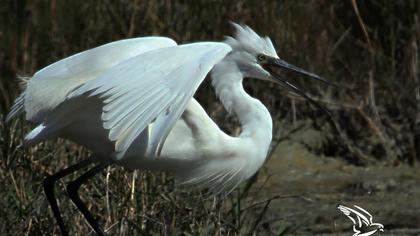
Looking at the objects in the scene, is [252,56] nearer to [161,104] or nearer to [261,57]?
[261,57]

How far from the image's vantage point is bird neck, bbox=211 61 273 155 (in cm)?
431

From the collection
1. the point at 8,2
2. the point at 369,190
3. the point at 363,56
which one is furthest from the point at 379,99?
the point at 8,2

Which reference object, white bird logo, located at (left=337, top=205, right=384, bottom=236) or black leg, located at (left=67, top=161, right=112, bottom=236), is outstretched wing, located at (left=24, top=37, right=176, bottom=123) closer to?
black leg, located at (left=67, top=161, right=112, bottom=236)

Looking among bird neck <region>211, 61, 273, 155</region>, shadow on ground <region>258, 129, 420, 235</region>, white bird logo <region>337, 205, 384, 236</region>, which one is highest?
bird neck <region>211, 61, 273, 155</region>

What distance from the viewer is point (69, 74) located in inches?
166

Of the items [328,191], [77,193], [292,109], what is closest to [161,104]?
[77,193]

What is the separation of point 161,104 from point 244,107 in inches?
25.3

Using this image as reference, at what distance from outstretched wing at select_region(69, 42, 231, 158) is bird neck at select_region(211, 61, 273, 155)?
1.24 feet

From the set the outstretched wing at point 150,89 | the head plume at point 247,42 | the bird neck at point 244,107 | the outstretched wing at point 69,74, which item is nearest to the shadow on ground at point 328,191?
the bird neck at point 244,107

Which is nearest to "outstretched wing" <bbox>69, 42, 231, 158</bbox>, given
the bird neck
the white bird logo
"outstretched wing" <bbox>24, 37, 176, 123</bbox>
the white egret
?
the white egret

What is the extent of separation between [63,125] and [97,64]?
9.9 inches

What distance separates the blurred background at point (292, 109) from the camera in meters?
4.88

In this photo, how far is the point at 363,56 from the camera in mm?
6801

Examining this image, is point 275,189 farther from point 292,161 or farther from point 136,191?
point 136,191
